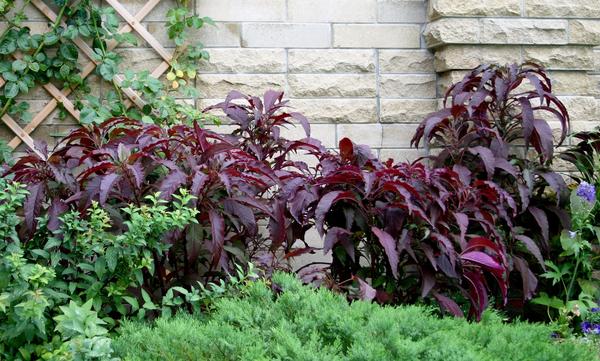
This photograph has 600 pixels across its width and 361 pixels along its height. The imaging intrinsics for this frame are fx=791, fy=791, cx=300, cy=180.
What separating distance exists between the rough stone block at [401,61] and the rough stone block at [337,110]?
20 centimetres

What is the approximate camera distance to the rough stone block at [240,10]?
4.06m

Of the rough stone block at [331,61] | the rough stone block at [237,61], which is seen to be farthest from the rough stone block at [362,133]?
the rough stone block at [237,61]

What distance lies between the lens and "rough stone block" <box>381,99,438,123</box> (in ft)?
13.6

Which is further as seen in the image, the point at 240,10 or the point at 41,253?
the point at 240,10

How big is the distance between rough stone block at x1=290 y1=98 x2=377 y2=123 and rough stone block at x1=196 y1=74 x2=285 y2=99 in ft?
0.53

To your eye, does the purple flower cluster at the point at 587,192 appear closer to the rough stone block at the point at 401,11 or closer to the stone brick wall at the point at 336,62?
the stone brick wall at the point at 336,62

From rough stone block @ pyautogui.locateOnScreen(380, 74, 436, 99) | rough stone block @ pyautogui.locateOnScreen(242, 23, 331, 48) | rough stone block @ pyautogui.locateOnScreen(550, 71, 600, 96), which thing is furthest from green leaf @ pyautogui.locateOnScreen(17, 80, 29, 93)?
rough stone block @ pyautogui.locateOnScreen(550, 71, 600, 96)

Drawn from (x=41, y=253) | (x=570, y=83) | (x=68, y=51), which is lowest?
(x=41, y=253)

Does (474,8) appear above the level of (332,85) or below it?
above

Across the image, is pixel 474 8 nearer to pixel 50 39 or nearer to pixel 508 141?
pixel 508 141

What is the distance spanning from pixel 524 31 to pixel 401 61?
64 centimetres

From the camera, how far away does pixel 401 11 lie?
4.18m

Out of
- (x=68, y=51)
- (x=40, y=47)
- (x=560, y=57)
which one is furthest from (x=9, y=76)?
(x=560, y=57)

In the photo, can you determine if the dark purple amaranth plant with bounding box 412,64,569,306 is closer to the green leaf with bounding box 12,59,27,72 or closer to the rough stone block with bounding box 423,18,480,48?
the rough stone block with bounding box 423,18,480,48
